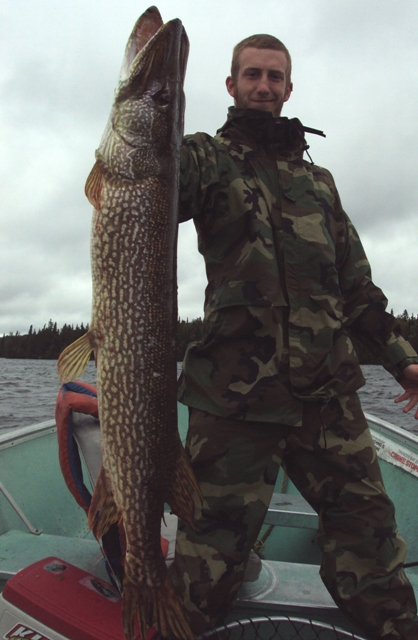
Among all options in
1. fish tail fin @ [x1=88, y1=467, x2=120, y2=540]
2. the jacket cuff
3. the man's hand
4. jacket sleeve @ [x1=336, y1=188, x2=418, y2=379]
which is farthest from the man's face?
fish tail fin @ [x1=88, y1=467, x2=120, y2=540]

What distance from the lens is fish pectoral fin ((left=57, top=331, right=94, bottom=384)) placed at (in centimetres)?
219

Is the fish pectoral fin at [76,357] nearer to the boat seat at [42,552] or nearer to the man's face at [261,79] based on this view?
the boat seat at [42,552]

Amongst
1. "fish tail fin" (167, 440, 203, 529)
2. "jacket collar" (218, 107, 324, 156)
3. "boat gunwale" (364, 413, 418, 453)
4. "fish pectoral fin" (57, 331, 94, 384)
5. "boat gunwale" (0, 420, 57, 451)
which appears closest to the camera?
"fish tail fin" (167, 440, 203, 529)

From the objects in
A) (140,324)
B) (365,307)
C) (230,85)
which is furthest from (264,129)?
(140,324)

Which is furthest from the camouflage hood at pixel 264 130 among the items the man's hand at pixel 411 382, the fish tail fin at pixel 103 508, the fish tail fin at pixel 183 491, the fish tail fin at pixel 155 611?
the fish tail fin at pixel 155 611

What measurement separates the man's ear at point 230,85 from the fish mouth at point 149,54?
500 millimetres

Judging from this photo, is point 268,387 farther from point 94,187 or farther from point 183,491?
point 94,187

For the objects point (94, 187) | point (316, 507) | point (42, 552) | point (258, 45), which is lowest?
point (42, 552)

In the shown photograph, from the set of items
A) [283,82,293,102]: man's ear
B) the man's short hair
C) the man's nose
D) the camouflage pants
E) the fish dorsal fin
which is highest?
the man's short hair

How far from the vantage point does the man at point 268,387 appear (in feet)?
7.15

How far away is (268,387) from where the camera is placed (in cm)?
224

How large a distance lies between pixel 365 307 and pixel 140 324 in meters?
1.31

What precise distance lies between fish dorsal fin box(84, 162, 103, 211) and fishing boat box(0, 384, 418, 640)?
1.10m

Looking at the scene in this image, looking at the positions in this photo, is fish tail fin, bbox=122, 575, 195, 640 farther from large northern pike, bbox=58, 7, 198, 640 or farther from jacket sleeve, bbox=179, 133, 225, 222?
jacket sleeve, bbox=179, 133, 225, 222
